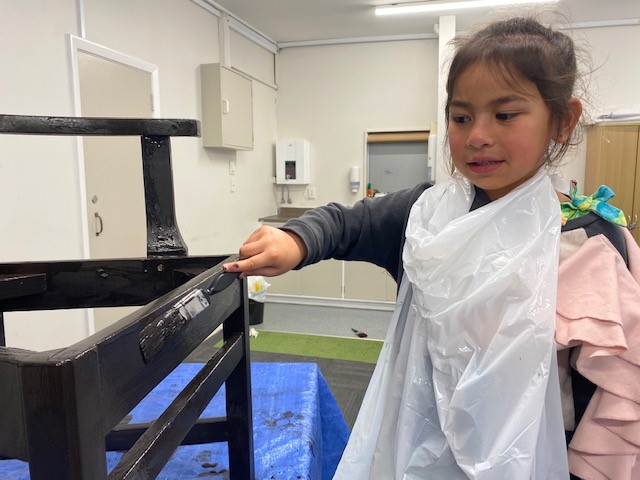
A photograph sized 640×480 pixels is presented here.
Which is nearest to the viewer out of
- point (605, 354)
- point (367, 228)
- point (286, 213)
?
point (605, 354)

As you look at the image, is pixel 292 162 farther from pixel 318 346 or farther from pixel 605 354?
pixel 605 354

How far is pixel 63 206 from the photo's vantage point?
83.6 inches

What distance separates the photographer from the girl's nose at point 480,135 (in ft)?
2.21

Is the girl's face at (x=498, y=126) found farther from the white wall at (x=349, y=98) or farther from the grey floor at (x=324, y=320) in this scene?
the white wall at (x=349, y=98)

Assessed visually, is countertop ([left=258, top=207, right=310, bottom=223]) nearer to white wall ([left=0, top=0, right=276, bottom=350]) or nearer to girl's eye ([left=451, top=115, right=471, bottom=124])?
white wall ([left=0, top=0, right=276, bottom=350])

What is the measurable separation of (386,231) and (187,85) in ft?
9.05

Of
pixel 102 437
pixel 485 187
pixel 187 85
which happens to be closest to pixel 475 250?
pixel 485 187

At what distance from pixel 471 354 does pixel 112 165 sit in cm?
231

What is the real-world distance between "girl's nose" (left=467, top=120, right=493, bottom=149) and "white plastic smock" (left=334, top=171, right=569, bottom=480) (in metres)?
0.10

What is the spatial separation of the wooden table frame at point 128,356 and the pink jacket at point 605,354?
1.61ft

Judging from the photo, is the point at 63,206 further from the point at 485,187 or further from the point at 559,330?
the point at 559,330

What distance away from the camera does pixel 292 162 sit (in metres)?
4.60

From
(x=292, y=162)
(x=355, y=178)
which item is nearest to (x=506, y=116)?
(x=355, y=178)

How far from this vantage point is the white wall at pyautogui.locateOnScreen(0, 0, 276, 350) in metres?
1.88
